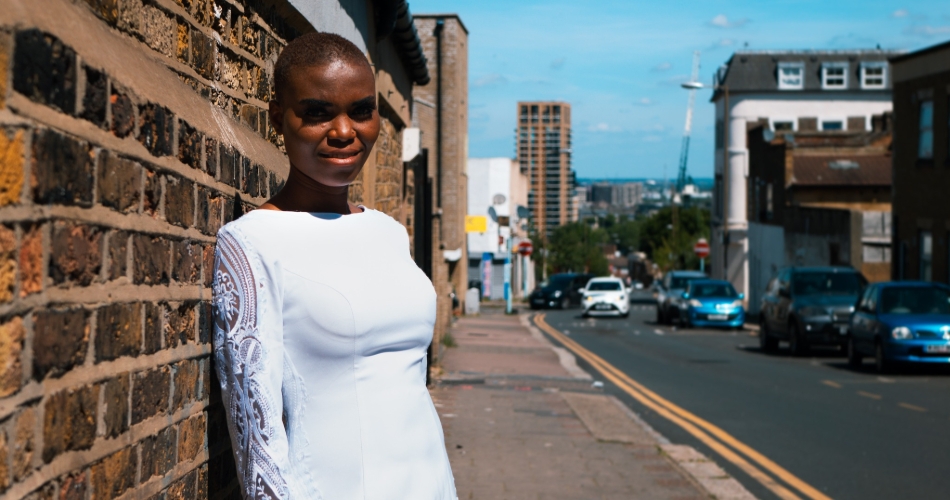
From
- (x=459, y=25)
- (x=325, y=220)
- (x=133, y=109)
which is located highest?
(x=459, y=25)

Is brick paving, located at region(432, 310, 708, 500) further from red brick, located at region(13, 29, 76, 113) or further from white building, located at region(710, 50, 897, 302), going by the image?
white building, located at region(710, 50, 897, 302)

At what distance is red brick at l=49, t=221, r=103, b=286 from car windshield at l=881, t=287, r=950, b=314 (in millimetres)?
17095

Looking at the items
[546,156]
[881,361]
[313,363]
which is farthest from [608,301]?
[546,156]

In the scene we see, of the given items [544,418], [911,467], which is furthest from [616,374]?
[911,467]

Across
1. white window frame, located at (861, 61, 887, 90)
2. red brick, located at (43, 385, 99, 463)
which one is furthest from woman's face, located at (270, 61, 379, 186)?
white window frame, located at (861, 61, 887, 90)

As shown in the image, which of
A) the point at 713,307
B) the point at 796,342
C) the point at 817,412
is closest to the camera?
the point at 817,412

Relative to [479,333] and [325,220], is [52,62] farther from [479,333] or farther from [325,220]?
[479,333]

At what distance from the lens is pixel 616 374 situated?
1773 centimetres

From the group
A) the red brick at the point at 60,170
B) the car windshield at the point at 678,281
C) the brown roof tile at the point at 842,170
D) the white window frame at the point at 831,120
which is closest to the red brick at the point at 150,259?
the red brick at the point at 60,170

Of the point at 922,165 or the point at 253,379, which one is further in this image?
the point at 922,165

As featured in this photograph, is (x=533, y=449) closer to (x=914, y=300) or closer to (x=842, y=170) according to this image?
(x=914, y=300)

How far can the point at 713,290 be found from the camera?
33344 millimetres

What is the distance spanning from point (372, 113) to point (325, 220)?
311 mm

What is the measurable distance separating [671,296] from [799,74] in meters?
41.9
